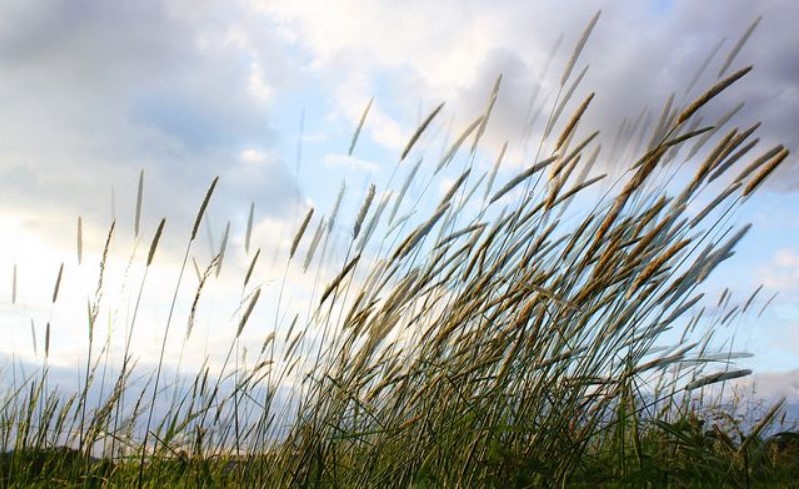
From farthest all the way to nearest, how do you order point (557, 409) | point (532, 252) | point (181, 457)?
point (181, 457) → point (532, 252) → point (557, 409)

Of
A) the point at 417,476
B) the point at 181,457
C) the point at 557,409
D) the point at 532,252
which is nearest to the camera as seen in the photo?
the point at 417,476

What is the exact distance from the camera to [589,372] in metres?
2.25

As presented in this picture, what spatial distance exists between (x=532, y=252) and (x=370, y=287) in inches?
20.9

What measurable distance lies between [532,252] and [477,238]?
0.22 metres

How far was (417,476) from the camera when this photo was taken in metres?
1.99

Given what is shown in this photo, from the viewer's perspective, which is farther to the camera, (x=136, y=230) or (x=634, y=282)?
(x=136, y=230)

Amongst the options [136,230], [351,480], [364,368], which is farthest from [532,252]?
[136,230]

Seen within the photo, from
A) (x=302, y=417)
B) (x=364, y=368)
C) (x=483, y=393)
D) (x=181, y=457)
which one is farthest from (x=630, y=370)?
(x=181, y=457)

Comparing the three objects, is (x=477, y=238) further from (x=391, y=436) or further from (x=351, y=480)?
(x=351, y=480)

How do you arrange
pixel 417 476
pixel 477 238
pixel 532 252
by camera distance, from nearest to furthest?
pixel 417 476
pixel 532 252
pixel 477 238

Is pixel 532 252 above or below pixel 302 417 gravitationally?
above

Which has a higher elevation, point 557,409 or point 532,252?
point 532,252

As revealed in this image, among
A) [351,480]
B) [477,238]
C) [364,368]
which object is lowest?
[351,480]

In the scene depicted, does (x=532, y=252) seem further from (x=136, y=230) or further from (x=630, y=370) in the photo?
(x=136, y=230)
